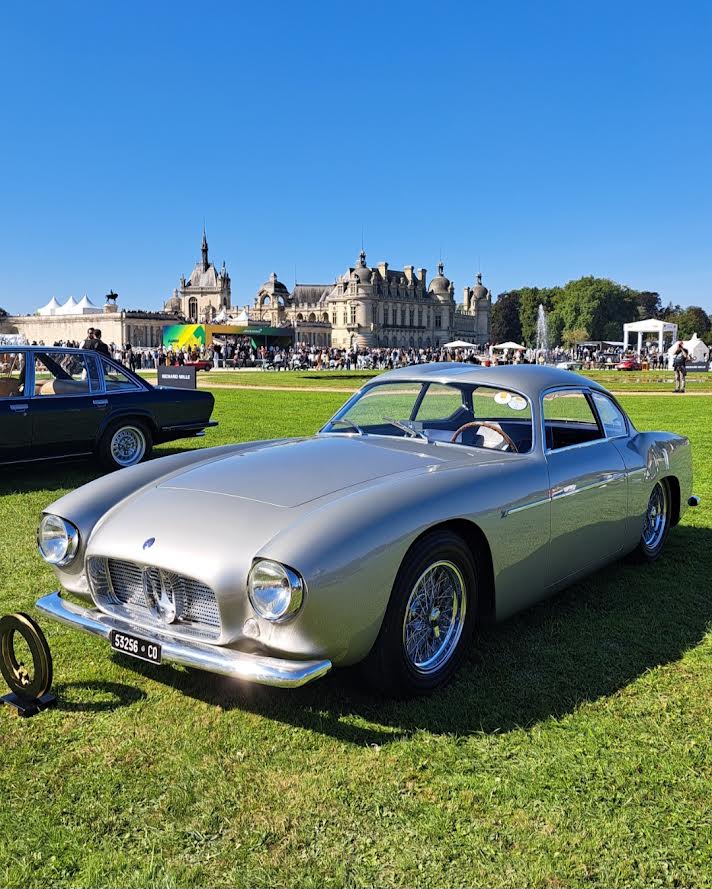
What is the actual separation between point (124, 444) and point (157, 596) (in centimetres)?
655

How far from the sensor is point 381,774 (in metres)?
2.93

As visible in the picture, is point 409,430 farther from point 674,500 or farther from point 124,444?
point 124,444

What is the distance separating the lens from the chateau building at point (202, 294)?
164125 millimetres

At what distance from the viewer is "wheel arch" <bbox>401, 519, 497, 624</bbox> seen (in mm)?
3693

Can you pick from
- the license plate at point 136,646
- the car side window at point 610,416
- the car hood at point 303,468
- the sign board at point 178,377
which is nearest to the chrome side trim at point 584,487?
the car side window at point 610,416

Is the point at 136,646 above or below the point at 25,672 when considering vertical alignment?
above

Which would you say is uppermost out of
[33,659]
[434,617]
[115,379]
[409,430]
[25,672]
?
[115,379]

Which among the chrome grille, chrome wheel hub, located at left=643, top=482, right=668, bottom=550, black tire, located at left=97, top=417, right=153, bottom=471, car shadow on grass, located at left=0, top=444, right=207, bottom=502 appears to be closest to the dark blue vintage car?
black tire, located at left=97, top=417, right=153, bottom=471

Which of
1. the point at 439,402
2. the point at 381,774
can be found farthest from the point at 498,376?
the point at 381,774

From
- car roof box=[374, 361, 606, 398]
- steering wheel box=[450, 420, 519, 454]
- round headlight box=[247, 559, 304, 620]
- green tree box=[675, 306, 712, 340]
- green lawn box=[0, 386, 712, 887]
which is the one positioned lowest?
green lawn box=[0, 386, 712, 887]

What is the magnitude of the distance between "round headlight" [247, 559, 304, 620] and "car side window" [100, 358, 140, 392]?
269 inches

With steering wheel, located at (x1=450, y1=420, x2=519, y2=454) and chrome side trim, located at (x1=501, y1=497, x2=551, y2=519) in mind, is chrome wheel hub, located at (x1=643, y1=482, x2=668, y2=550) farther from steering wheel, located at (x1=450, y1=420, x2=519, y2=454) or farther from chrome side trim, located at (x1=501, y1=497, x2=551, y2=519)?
chrome side trim, located at (x1=501, y1=497, x2=551, y2=519)

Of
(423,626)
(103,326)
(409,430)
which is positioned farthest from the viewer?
(103,326)

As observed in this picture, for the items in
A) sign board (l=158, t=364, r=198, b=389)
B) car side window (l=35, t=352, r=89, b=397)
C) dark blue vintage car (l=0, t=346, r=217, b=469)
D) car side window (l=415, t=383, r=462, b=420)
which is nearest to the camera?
car side window (l=415, t=383, r=462, b=420)
